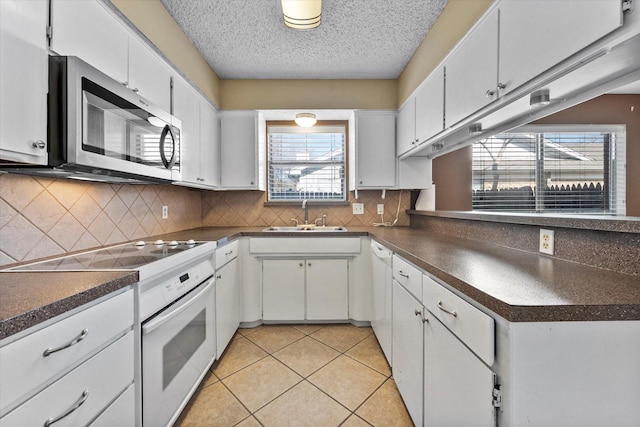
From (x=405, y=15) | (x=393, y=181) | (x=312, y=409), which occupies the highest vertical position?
(x=405, y=15)

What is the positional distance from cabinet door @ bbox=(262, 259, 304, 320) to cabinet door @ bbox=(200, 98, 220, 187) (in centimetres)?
95

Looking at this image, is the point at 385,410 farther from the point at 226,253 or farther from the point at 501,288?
the point at 226,253

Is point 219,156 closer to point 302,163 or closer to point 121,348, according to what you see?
point 302,163

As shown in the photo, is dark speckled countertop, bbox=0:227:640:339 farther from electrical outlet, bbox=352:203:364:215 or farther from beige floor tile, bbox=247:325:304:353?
electrical outlet, bbox=352:203:364:215

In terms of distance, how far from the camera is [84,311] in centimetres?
81

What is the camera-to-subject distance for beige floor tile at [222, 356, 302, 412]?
5.33 ft

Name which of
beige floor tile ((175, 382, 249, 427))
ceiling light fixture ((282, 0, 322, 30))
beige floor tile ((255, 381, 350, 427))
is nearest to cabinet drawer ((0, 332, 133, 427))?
beige floor tile ((175, 382, 249, 427))

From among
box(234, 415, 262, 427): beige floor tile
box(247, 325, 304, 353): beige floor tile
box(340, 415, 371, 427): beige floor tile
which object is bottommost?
box(234, 415, 262, 427): beige floor tile

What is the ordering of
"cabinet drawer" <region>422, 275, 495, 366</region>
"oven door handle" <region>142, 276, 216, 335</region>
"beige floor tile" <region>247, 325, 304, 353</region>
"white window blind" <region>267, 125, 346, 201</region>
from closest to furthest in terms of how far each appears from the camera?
"cabinet drawer" <region>422, 275, 495, 366</region> < "oven door handle" <region>142, 276, 216, 335</region> < "beige floor tile" <region>247, 325, 304, 353</region> < "white window blind" <region>267, 125, 346, 201</region>

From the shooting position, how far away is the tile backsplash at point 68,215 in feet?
3.89

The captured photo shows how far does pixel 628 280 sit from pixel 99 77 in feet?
6.67

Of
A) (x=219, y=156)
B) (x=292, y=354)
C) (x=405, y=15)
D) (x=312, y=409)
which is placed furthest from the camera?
(x=219, y=156)

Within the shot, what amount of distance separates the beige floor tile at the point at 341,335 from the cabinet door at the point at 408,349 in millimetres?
582

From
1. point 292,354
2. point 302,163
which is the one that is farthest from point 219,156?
point 292,354
